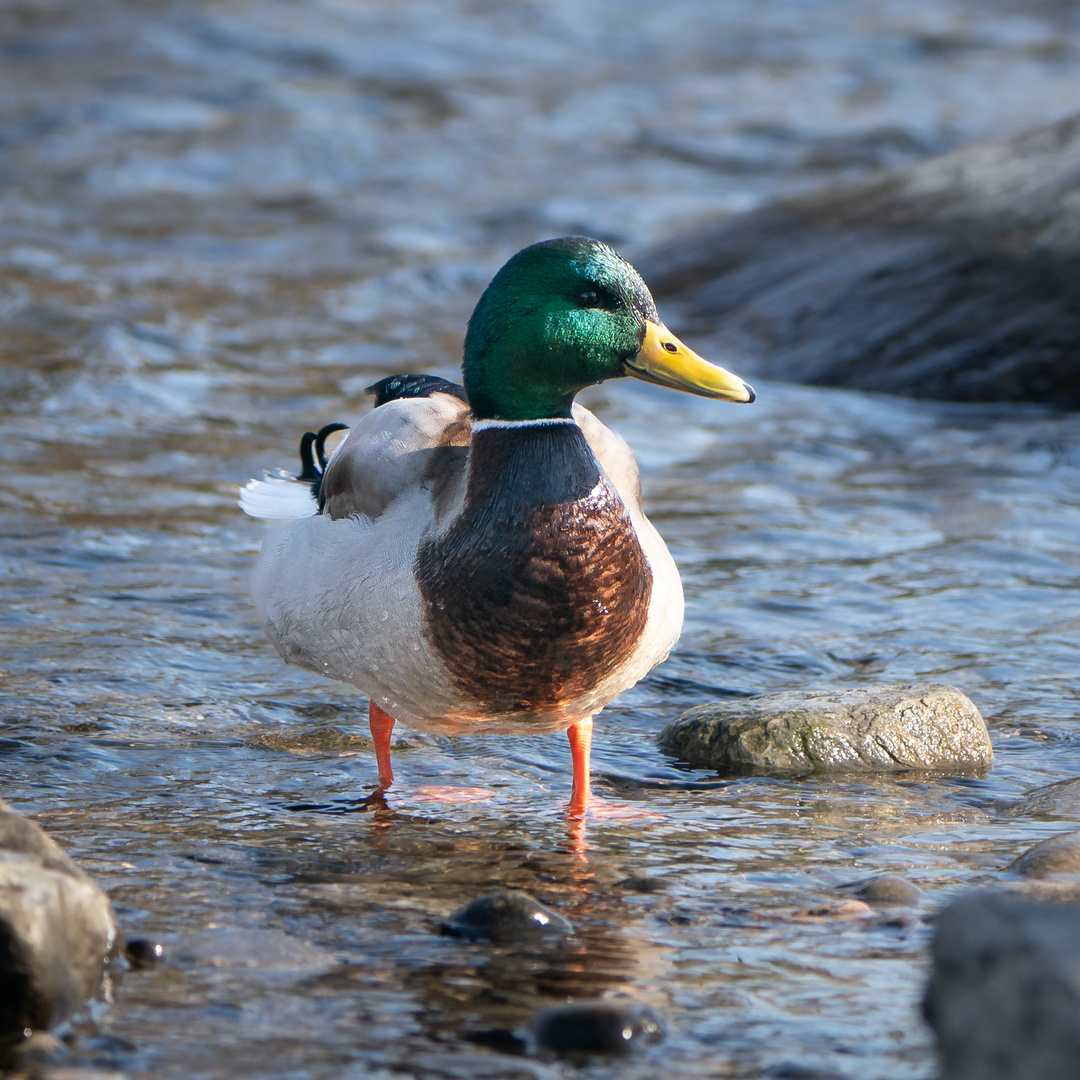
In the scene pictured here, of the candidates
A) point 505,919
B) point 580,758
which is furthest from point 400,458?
point 505,919

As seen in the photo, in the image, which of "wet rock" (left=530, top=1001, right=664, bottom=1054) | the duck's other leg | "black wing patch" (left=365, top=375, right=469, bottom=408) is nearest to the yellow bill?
"black wing patch" (left=365, top=375, right=469, bottom=408)

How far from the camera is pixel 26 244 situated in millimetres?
12586

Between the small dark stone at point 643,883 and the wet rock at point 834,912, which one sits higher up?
the wet rock at point 834,912

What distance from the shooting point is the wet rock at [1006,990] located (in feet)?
7.13

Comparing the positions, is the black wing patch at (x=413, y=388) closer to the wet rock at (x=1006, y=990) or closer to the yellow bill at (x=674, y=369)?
the yellow bill at (x=674, y=369)

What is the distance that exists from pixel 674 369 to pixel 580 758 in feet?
3.61

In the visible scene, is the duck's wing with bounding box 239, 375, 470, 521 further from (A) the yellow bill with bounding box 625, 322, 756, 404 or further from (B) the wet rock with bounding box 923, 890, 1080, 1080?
(B) the wet rock with bounding box 923, 890, 1080, 1080

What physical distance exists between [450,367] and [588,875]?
6.27 m

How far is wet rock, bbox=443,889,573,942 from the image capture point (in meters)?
3.53

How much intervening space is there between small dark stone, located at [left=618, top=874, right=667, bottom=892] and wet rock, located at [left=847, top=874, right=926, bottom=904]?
1.41 feet

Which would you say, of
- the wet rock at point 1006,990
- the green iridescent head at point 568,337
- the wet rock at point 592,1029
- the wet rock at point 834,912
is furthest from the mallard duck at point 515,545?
the wet rock at point 1006,990

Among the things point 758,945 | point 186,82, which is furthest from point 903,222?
point 186,82

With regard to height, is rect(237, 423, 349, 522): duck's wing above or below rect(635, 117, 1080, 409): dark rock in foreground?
below

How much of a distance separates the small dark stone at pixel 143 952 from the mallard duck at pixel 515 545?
1.07 metres
